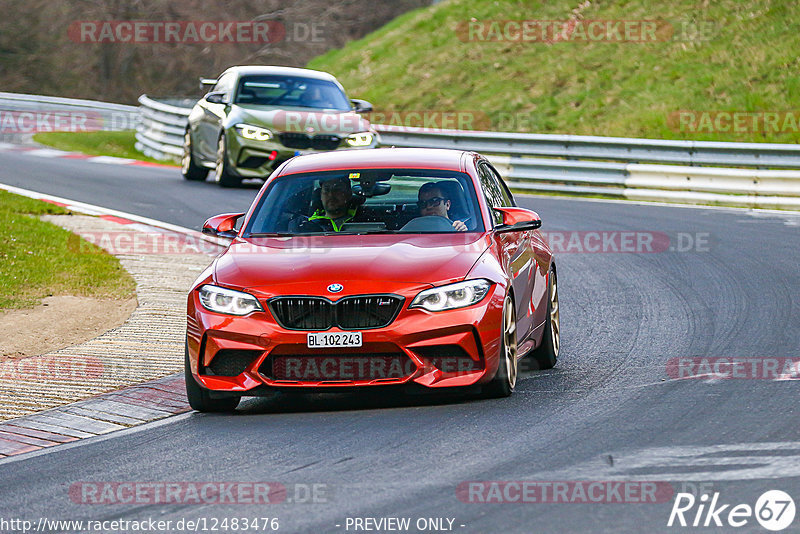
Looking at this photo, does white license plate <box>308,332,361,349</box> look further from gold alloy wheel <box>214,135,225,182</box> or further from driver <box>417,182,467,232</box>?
gold alloy wheel <box>214,135,225,182</box>

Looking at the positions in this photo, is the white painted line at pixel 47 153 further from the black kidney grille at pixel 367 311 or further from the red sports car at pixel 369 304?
the black kidney grille at pixel 367 311

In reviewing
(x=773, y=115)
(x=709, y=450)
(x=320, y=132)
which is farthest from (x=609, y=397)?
(x=773, y=115)

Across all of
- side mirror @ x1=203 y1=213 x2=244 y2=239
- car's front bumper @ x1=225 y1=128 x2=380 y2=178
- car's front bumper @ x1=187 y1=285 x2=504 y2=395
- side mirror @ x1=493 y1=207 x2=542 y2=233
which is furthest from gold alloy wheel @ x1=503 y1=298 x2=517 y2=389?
car's front bumper @ x1=225 y1=128 x2=380 y2=178

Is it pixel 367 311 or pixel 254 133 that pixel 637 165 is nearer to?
pixel 254 133

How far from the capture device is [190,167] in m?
23.1

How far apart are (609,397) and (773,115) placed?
67.7 ft

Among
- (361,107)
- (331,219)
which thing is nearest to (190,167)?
(361,107)

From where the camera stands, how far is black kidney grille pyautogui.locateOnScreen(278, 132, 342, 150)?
21000 mm

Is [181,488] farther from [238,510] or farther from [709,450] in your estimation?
[709,450]

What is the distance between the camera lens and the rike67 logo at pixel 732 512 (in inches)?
213

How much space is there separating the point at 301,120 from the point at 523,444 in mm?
14804

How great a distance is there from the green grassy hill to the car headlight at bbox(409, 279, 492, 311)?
19539 millimetres

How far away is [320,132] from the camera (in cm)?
2114

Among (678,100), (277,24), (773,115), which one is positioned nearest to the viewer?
(773,115)
